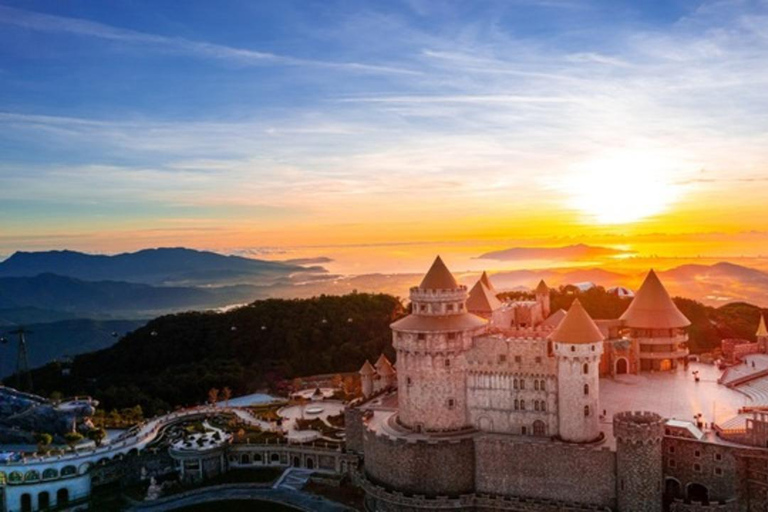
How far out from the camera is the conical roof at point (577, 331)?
38844 millimetres

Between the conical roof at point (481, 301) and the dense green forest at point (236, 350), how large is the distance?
32.5m

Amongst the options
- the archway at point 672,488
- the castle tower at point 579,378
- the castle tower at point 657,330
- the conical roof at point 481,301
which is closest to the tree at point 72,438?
the conical roof at point 481,301

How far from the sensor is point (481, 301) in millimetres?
53250

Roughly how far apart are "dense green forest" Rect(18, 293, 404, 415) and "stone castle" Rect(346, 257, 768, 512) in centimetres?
3684

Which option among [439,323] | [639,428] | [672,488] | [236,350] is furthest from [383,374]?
[236,350]

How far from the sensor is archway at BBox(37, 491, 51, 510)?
49.4m

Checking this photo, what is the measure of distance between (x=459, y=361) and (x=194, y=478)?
23.1 metres

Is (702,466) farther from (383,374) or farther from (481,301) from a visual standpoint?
(383,374)

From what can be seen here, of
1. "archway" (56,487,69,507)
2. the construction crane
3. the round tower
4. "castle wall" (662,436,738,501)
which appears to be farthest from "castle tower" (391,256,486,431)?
the construction crane

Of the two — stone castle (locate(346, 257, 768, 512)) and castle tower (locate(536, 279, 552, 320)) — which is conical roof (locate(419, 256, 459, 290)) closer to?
stone castle (locate(346, 257, 768, 512))

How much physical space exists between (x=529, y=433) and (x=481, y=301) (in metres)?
14.0

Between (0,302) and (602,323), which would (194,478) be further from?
(0,302)

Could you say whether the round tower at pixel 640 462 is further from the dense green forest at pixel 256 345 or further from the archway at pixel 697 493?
the dense green forest at pixel 256 345

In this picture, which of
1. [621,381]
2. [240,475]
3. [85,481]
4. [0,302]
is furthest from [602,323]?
[0,302]
